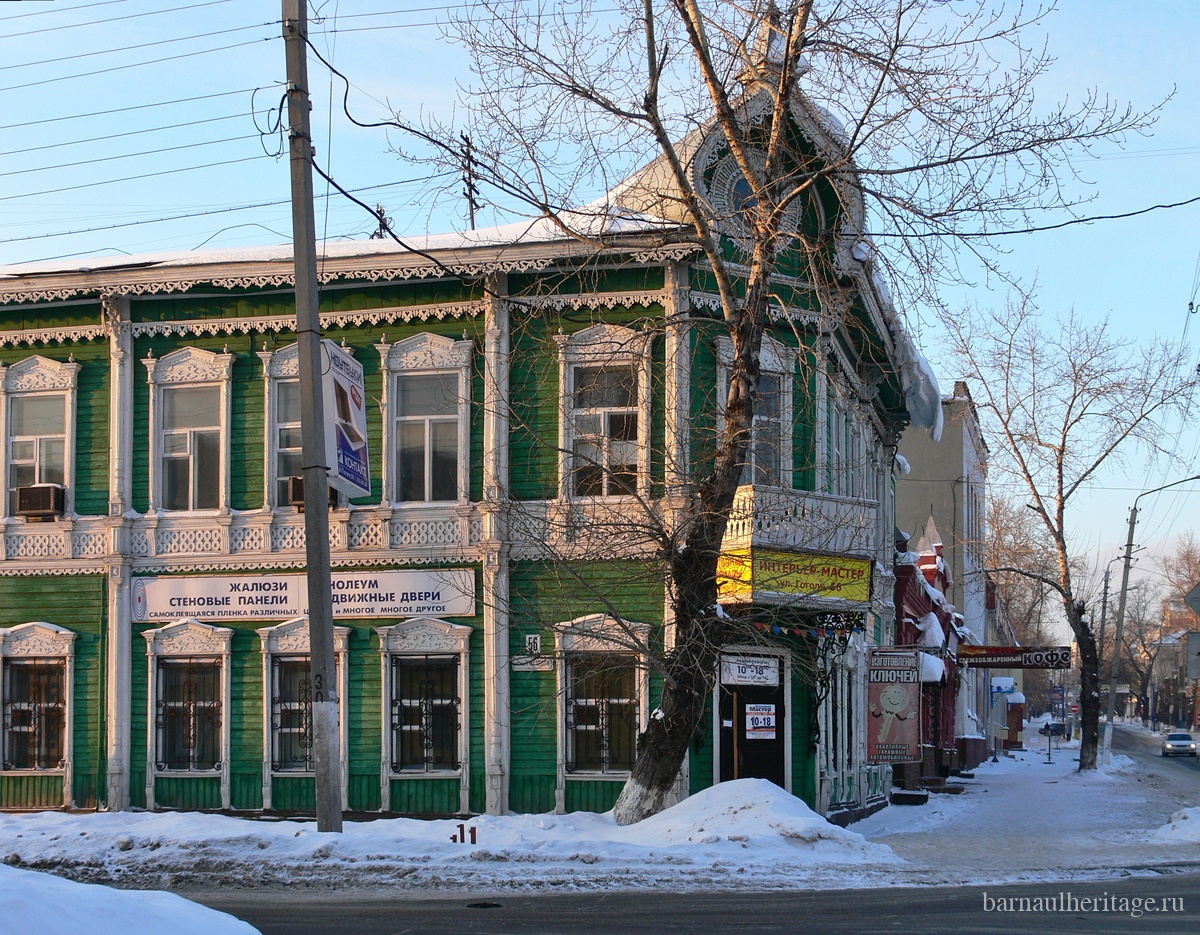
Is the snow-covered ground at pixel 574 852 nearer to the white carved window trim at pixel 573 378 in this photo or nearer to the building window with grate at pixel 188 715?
the building window with grate at pixel 188 715

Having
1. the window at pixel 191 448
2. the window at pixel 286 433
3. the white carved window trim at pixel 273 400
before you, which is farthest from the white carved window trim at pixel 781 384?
the window at pixel 191 448

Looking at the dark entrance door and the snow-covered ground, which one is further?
the dark entrance door

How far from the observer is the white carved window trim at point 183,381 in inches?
760

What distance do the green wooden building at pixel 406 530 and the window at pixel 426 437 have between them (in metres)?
0.05

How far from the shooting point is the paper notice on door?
1778cm

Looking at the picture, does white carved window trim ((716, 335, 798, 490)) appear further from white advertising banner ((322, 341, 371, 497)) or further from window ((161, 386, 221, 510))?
window ((161, 386, 221, 510))

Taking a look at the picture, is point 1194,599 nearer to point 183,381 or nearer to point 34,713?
point 183,381

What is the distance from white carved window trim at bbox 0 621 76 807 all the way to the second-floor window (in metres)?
1.93

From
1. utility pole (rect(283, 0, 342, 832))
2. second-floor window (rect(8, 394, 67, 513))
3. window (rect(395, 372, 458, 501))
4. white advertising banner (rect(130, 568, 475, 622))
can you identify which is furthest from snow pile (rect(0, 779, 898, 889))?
second-floor window (rect(8, 394, 67, 513))

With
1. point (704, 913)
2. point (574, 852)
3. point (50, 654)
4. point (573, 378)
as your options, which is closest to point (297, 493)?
point (573, 378)

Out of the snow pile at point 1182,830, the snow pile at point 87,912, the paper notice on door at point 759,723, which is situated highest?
the snow pile at point 87,912

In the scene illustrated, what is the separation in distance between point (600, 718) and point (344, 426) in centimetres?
603

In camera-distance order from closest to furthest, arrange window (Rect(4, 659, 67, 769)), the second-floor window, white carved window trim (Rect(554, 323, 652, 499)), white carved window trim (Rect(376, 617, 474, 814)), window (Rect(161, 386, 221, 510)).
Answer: white carved window trim (Rect(554, 323, 652, 499)), white carved window trim (Rect(376, 617, 474, 814)), window (Rect(161, 386, 221, 510)), window (Rect(4, 659, 67, 769)), the second-floor window

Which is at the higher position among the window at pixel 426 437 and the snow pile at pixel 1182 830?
the window at pixel 426 437
